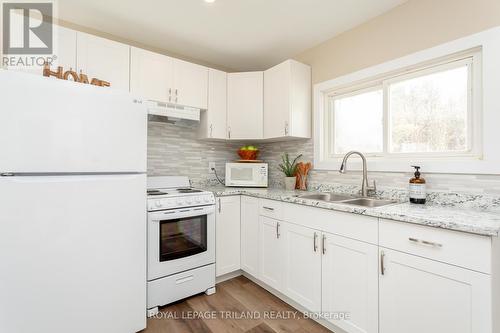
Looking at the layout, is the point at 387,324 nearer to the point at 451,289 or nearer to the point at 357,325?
the point at 357,325

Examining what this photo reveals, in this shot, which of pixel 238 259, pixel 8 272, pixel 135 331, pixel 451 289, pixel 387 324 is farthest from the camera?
pixel 238 259

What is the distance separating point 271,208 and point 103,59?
75.7 inches

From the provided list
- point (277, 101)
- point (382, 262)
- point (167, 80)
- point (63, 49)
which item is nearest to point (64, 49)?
point (63, 49)

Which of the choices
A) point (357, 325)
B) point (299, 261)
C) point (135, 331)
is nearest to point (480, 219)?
point (357, 325)

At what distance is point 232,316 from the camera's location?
1.86m

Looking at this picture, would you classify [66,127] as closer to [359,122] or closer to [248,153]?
[248,153]

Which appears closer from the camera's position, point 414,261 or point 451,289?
point 451,289

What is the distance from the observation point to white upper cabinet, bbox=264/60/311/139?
8.13ft

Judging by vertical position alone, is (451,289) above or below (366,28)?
below

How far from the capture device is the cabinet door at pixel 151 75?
2238 mm

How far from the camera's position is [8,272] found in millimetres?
1240

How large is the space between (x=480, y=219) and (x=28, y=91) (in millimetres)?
2387

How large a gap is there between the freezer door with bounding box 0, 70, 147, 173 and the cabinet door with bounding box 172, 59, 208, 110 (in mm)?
902

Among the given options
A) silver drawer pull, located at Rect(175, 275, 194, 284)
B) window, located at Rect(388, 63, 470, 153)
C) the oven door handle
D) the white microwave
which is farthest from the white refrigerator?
window, located at Rect(388, 63, 470, 153)
